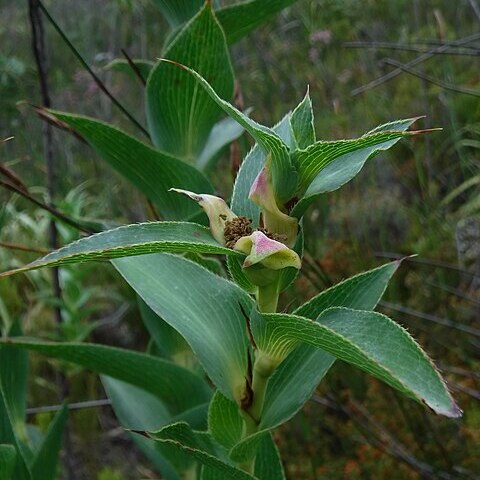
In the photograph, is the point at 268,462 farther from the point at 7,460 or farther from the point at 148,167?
the point at 148,167

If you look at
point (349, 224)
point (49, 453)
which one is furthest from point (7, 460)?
point (349, 224)

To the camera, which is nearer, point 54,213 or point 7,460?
point 7,460

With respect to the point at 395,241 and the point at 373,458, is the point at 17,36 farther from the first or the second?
the point at 373,458

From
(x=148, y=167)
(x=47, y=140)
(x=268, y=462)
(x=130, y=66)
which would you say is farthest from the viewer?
(x=47, y=140)

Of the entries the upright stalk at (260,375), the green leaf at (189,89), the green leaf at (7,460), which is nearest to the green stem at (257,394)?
the upright stalk at (260,375)

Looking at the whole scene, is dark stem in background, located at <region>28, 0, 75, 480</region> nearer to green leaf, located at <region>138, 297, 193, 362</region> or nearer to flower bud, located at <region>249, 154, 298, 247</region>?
green leaf, located at <region>138, 297, 193, 362</region>

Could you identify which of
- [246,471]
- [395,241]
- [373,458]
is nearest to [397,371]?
[246,471]
